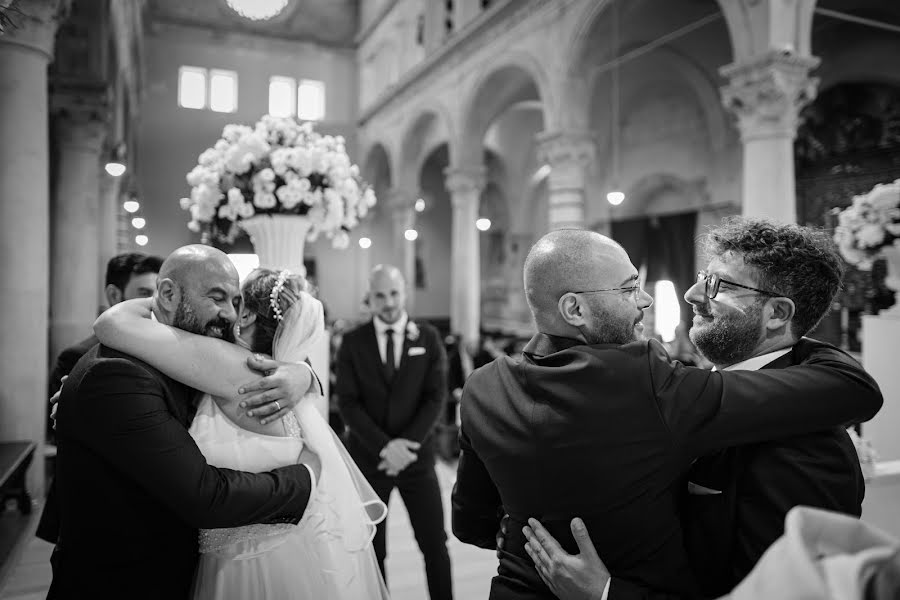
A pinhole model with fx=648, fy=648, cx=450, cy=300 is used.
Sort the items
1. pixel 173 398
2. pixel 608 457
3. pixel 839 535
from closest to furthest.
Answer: pixel 839 535
pixel 608 457
pixel 173 398

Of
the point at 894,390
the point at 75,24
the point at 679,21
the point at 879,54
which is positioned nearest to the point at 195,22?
the point at 75,24

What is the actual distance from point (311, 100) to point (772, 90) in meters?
16.9

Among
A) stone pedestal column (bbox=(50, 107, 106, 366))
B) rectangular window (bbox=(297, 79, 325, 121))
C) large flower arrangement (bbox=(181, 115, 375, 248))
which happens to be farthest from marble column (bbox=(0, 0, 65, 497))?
rectangular window (bbox=(297, 79, 325, 121))

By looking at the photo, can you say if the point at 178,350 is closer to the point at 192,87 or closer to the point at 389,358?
the point at 389,358

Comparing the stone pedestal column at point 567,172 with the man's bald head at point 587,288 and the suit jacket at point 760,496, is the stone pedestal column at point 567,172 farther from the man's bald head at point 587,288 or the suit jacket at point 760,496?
the suit jacket at point 760,496

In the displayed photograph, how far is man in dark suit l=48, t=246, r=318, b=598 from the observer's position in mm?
1636

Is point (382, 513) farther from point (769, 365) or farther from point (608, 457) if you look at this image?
point (769, 365)

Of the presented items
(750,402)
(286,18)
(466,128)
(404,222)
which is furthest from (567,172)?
(286,18)

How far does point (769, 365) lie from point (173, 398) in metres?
1.55

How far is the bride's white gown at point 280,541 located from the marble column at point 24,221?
433cm

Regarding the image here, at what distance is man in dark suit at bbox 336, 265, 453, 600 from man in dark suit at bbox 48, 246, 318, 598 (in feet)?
5.89

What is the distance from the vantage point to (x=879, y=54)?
9.75m

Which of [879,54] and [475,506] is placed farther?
[879,54]

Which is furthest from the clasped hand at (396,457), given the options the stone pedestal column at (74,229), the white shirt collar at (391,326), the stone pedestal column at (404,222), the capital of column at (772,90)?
the stone pedestal column at (404,222)
